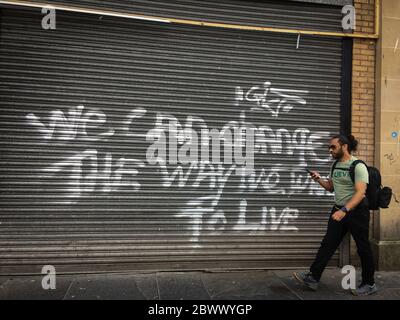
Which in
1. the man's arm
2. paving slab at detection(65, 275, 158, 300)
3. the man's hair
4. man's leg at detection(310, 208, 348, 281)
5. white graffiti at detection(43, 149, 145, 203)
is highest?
the man's hair

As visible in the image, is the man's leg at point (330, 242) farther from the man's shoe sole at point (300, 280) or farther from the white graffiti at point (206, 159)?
the white graffiti at point (206, 159)

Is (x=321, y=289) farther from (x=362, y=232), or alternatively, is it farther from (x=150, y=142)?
(x=150, y=142)

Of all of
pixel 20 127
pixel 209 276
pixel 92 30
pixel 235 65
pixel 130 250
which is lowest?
pixel 209 276

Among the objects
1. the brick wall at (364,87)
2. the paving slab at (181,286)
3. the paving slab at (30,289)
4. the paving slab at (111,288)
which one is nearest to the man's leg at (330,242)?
the brick wall at (364,87)

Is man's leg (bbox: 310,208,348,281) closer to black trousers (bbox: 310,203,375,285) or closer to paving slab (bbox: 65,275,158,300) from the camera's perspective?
black trousers (bbox: 310,203,375,285)

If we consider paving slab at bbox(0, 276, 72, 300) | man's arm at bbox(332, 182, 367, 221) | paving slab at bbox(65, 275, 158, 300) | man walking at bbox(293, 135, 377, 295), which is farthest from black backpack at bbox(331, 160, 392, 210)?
paving slab at bbox(0, 276, 72, 300)

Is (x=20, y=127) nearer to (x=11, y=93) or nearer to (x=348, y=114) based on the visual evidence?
(x=11, y=93)

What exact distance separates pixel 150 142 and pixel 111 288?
1977 mm

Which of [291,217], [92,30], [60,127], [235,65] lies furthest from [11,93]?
[291,217]

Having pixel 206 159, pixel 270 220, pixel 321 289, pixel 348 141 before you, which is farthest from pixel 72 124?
pixel 321 289

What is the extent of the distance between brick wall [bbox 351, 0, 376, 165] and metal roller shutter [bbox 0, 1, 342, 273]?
0.29 meters

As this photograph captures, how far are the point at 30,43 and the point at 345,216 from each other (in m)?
4.64

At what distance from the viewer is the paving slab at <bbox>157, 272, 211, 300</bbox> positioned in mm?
4266

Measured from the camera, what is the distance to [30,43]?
4.73 meters
